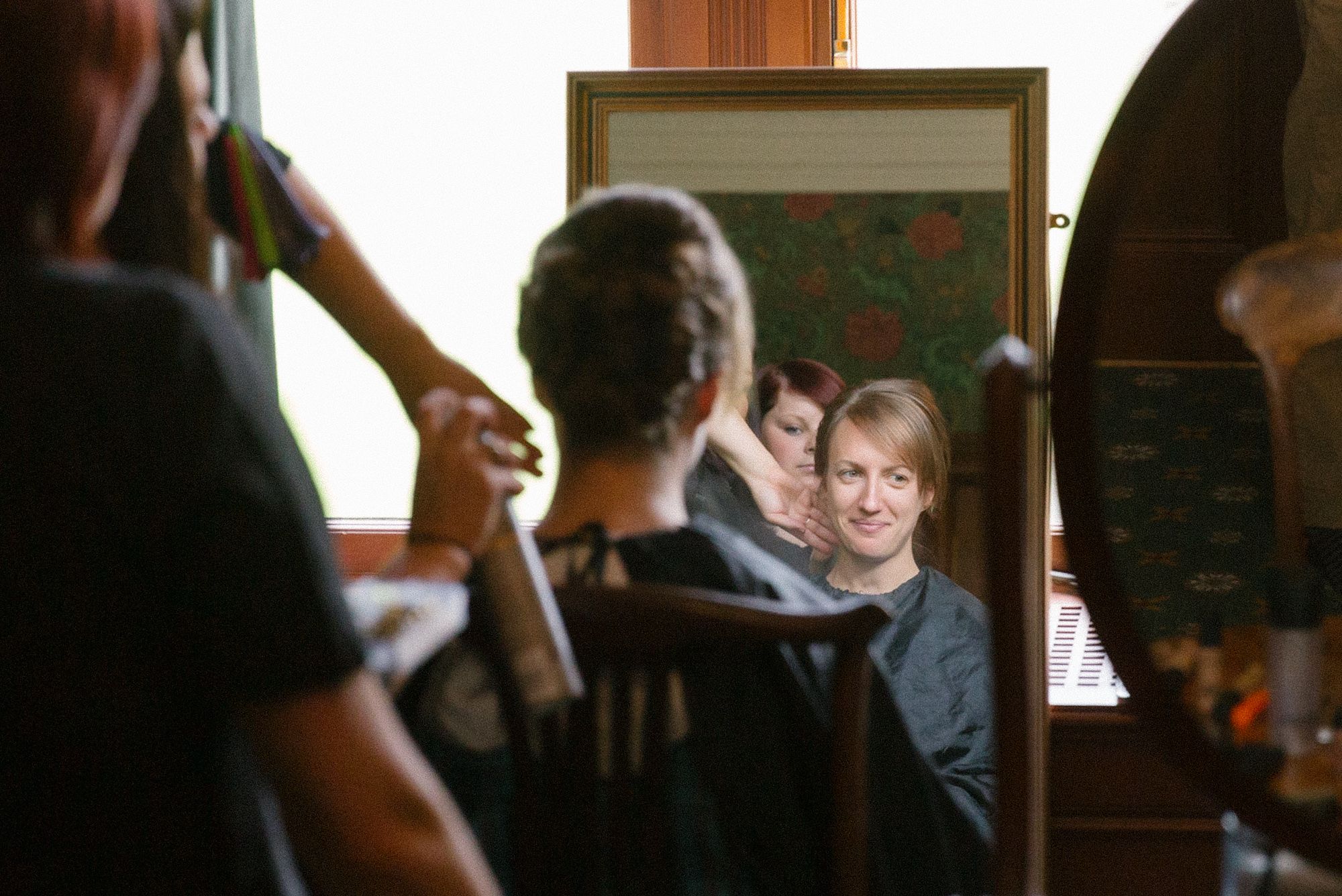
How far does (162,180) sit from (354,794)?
11.2 inches

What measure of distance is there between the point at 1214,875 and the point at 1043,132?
0.89 meters

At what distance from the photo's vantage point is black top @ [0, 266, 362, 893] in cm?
39

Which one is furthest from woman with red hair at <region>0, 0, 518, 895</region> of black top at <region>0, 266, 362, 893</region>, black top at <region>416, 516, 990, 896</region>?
black top at <region>416, 516, 990, 896</region>

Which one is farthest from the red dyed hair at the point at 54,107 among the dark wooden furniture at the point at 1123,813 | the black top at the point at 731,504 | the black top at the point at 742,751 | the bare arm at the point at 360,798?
the dark wooden furniture at the point at 1123,813

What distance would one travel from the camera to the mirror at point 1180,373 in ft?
3.44

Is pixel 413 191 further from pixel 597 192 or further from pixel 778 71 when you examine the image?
pixel 597 192

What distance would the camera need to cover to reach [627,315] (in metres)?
0.80

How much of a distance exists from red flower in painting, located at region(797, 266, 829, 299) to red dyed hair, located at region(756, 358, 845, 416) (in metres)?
0.08

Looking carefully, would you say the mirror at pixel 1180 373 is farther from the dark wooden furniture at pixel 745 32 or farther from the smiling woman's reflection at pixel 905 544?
the dark wooden furniture at pixel 745 32

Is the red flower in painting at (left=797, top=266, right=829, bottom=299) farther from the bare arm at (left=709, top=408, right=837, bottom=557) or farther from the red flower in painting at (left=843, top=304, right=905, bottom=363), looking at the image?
the bare arm at (left=709, top=408, right=837, bottom=557)

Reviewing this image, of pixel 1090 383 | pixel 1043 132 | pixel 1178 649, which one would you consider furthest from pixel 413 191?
pixel 1178 649

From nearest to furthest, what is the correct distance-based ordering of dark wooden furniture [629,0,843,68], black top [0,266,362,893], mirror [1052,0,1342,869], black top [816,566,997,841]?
1. black top [0,266,362,893]
2. mirror [1052,0,1342,869]
3. black top [816,566,997,841]
4. dark wooden furniture [629,0,843,68]

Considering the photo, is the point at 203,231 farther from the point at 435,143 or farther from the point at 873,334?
the point at 435,143

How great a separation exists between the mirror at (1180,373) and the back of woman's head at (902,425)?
0.18m
